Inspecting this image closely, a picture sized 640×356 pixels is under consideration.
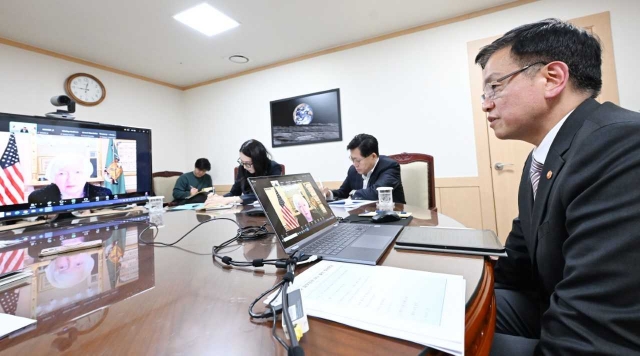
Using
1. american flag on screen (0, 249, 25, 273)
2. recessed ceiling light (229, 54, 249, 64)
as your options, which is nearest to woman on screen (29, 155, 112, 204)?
american flag on screen (0, 249, 25, 273)

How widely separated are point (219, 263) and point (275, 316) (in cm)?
33

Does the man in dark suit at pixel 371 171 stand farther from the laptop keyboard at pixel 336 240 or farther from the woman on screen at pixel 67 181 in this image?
the woman on screen at pixel 67 181

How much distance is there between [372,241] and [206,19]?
289cm

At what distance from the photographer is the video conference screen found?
3.28ft

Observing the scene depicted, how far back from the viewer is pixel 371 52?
124 inches

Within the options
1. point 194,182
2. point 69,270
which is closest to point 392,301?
point 69,270

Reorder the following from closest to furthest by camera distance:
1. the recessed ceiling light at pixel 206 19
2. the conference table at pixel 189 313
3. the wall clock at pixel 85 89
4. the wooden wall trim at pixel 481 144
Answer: the conference table at pixel 189 313, the recessed ceiling light at pixel 206 19, the wooden wall trim at pixel 481 144, the wall clock at pixel 85 89

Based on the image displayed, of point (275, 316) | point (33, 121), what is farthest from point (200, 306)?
point (33, 121)

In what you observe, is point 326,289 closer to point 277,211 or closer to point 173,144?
point 277,211

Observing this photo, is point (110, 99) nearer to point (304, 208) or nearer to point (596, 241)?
point (304, 208)

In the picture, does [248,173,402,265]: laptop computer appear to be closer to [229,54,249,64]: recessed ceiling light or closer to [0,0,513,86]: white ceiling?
[0,0,513,86]: white ceiling

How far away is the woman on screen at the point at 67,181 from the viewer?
1093 mm

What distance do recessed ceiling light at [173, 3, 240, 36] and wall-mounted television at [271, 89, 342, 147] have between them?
1154 millimetres

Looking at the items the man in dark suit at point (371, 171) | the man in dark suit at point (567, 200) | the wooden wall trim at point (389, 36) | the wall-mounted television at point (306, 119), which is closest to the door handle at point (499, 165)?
the man in dark suit at point (371, 171)
